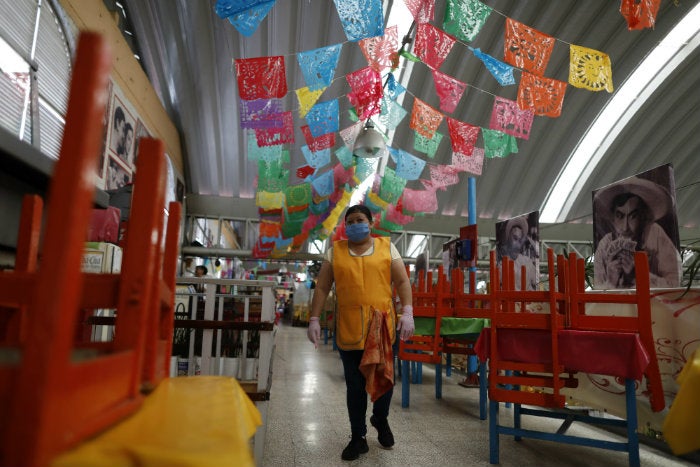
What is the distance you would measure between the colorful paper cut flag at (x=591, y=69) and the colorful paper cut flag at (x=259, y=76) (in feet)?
11.6

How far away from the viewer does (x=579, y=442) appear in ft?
7.99

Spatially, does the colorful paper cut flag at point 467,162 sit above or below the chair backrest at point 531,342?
above

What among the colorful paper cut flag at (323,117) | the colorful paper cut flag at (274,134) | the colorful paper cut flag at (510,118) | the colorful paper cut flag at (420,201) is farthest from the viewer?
the colorful paper cut flag at (420,201)

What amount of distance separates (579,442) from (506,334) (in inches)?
27.0

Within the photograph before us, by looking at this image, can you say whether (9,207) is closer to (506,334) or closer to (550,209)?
(506,334)

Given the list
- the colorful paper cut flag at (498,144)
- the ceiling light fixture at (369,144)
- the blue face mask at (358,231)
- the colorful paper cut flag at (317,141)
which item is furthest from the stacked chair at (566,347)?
the colorful paper cut flag at (317,141)

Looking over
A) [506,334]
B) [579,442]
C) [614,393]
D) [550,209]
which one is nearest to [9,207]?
[506,334]

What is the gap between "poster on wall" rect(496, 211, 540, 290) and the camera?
5.50 m

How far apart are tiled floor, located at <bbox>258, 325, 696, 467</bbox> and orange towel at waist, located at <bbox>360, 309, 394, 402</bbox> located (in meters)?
0.43

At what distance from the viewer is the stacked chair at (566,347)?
2.33m

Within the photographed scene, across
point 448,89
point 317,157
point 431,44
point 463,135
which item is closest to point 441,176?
point 463,135

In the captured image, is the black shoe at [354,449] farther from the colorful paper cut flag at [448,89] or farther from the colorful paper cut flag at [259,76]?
the colorful paper cut flag at [448,89]

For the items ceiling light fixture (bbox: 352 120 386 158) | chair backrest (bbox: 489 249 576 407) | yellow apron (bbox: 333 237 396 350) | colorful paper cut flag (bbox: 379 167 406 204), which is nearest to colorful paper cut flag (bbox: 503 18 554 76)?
ceiling light fixture (bbox: 352 120 386 158)

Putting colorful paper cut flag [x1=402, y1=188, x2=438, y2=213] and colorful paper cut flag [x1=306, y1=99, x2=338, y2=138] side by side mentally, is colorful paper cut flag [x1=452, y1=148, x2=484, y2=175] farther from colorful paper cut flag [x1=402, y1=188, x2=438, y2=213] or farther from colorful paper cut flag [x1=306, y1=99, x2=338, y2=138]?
colorful paper cut flag [x1=402, y1=188, x2=438, y2=213]
